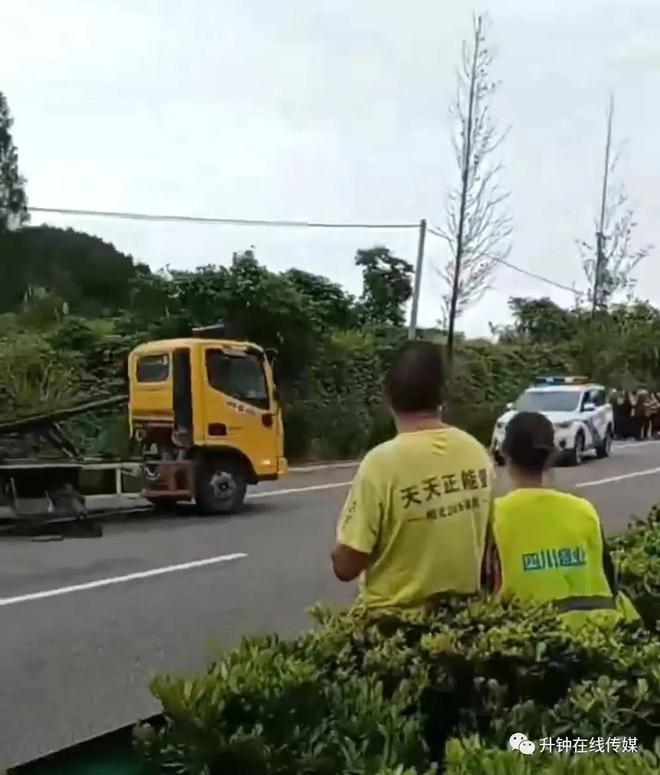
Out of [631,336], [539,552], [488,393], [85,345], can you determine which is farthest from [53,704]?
[631,336]

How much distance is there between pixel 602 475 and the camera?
24094 millimetres

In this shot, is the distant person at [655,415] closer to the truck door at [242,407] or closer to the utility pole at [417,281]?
the utility pole at [417,281]

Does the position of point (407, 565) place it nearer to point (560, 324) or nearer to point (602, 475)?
point (602, 475)

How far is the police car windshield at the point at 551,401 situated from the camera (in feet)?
91.7

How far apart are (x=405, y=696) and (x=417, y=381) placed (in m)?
0.96

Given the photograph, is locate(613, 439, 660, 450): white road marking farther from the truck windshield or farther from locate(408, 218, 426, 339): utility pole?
the truck windshield

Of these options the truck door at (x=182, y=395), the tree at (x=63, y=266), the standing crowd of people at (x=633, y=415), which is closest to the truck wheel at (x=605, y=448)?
the standing crowd of people at (x=633, y=415)

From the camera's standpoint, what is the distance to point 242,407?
54.0 ft

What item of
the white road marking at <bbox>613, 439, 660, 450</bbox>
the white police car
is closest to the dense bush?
the white police car

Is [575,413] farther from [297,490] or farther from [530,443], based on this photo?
Answer: [530,443]

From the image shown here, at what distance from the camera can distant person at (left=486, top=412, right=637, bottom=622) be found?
4.32 meters

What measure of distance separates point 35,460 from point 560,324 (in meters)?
32.7

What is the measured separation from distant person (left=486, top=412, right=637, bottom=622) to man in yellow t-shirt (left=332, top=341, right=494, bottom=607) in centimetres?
25

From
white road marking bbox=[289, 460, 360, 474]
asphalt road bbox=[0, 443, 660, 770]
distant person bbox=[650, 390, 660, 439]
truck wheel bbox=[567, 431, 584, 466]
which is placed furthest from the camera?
distant person bbox=[650, 390, 660, 439]
